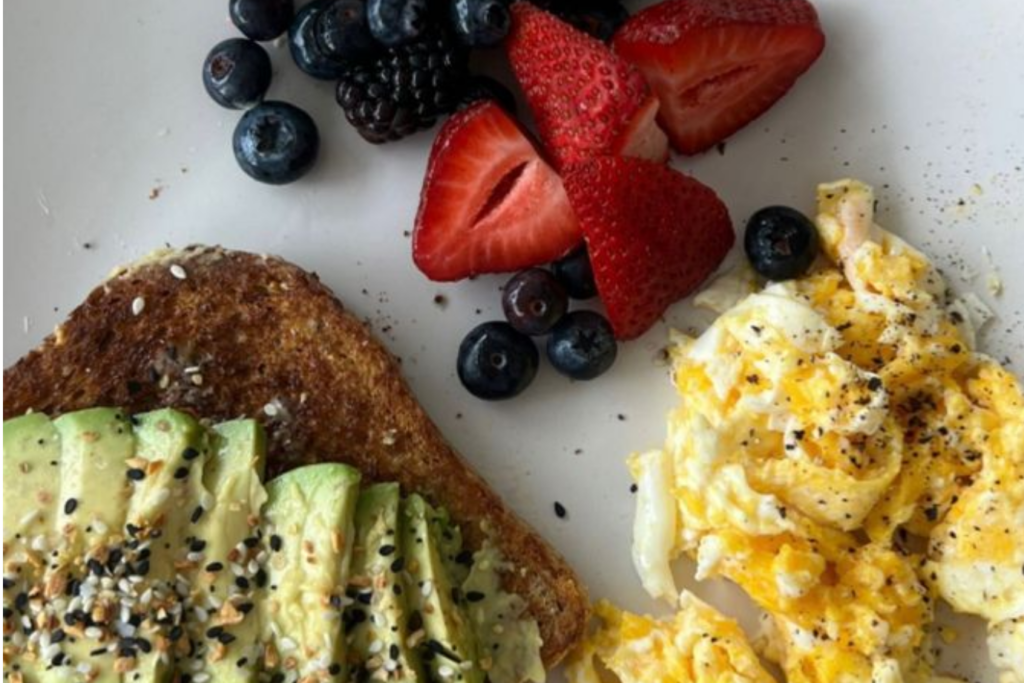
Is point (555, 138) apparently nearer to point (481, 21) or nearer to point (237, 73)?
point (481, 21)

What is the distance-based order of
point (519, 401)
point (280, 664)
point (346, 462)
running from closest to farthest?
point (280, 664), point (346, 462), point (519, 401)

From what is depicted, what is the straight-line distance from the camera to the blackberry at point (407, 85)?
2.55m

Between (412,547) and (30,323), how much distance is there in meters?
0.95

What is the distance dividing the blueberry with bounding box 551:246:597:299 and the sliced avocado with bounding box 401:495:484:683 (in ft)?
1.80

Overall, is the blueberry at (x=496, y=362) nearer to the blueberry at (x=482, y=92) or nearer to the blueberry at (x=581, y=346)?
the blueberry at (x=581, y=346)

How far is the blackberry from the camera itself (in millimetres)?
2549

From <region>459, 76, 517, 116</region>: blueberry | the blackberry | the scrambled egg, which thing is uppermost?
the blackberry

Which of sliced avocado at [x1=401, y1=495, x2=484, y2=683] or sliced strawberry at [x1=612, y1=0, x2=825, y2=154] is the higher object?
sliced strawberry at [x1=612, y1=0, x2=825, y2=154]

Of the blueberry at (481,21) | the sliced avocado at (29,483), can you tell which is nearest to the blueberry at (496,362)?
the blueberry at (481,21)

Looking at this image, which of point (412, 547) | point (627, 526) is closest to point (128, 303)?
point (412, 547)

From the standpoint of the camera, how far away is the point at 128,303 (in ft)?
8.13

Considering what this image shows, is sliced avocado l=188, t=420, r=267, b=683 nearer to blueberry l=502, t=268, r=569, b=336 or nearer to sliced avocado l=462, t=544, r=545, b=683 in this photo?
sliced avocado l=462, t=544, r=545, b=683

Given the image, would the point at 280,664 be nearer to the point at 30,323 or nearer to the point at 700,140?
the point at 30,323

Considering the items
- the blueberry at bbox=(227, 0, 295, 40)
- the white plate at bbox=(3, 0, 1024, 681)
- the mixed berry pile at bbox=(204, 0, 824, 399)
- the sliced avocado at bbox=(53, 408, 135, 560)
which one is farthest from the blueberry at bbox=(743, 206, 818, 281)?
the sliced avocado at bbox=(53, 408, 135, 560)
